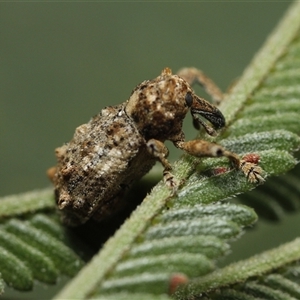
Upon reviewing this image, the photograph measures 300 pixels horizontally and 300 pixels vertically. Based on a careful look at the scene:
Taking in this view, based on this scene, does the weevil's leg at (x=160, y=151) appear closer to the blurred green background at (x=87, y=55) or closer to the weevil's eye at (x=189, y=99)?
the weevil's eye at (x=189, y=99)

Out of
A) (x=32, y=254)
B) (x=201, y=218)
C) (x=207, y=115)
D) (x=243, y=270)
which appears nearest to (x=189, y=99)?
(x=207, y=115)

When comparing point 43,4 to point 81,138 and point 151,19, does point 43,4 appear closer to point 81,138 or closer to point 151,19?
point 151,19

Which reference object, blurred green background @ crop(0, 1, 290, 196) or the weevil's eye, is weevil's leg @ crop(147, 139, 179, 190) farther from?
blurred green background @ crop(0, 1, 290, 196)

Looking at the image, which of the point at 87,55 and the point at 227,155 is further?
the point at 87,55

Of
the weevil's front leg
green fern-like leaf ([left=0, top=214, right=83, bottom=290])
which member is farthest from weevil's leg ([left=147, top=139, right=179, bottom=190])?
green fern-like leaf ([left=0, top=214, right=83, bottom=290])

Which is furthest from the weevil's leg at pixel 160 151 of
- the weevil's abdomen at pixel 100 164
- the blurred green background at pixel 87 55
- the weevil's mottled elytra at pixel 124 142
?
the blurred green background at pixel 87 55

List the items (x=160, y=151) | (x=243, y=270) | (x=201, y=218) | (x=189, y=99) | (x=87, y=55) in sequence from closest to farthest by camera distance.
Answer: (x=201, y=218) < (x=243, y=270) < (x=160, y=151) < (x=189, y=99) < (x=87, y=55)

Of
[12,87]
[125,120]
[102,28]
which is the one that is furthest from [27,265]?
[102,28]

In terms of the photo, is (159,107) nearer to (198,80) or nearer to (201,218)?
(201,218)
